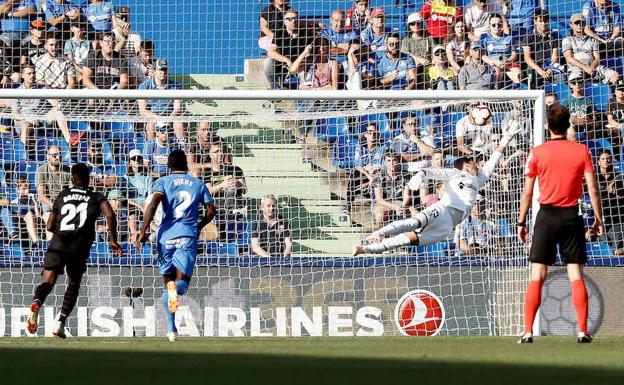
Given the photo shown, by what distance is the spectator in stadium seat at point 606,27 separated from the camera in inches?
756

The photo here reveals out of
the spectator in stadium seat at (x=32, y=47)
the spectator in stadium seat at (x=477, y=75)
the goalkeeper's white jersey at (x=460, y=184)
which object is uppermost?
the spectator in stadium seat at (x=32, y=47)

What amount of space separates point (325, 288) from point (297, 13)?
19.0 feet

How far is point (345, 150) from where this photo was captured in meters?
16.6

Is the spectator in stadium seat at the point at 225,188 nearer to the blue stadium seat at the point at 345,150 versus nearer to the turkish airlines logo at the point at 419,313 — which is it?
the blue stadium seat at the point at 345,150

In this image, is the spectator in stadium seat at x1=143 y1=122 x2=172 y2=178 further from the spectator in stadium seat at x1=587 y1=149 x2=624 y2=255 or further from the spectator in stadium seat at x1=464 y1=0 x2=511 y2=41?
the spectator in stadium seat at x1=587 y1=149 x2=624 y2=255

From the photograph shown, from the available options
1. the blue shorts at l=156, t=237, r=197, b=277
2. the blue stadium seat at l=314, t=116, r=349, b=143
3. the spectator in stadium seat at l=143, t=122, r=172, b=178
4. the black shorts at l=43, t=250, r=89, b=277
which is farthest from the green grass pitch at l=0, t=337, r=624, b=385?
the blue stadium seat at l=314, t=116, r=349, b=143

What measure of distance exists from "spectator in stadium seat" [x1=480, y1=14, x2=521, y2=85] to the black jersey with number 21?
28.3 ft

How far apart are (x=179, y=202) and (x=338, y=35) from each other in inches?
345

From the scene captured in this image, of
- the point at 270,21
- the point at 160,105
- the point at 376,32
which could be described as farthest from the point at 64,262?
the point at 376,32

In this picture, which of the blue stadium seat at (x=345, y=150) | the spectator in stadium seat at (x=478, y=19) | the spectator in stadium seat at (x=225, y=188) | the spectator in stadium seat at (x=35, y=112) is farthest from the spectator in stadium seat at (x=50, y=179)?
the spectator in stadium seat at (x=478, y=19)

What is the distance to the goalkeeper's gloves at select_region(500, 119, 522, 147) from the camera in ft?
50.5

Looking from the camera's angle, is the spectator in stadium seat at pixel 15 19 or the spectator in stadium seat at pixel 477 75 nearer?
the spectator in stadium seat at pixel 477 75

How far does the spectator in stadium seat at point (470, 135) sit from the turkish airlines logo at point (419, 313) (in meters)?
1.91

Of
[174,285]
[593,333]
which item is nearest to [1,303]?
[174,285]
